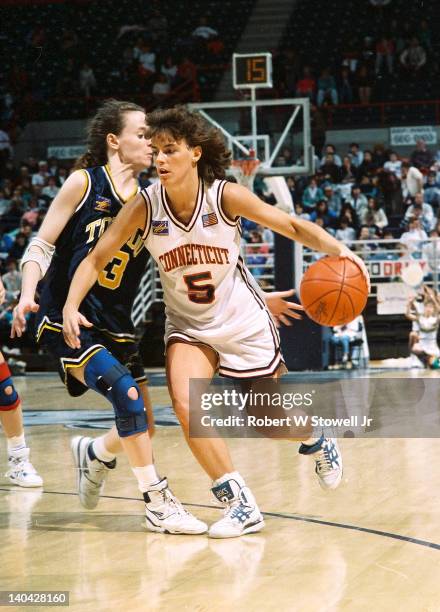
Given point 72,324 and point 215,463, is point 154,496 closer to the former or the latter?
point 215,463

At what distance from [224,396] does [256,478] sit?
40.9 inches

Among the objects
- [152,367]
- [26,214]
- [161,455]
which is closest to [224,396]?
[161,455]

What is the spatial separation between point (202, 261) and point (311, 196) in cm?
1296

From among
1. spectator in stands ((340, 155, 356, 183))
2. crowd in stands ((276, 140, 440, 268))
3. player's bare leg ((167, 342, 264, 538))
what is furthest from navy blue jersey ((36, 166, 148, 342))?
spectator in stands ((340, 155, 356, 183))

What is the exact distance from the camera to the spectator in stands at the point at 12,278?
52.9 ft

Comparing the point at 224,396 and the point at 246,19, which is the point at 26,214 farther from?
the point at 224,396

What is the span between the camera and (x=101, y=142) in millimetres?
5094

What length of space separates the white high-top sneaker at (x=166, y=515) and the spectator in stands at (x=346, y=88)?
1708 centimetres

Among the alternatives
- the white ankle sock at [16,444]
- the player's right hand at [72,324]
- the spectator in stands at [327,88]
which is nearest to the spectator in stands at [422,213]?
the spectator in stands at [327,88]

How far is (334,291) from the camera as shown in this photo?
4668 millimetres

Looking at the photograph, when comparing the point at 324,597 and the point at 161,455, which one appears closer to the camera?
the point at 324,597

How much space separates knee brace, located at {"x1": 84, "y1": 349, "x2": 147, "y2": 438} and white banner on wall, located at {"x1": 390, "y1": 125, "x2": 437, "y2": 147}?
52.8 ft

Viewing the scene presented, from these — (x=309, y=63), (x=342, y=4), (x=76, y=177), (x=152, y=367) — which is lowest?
(x=152, y=367)

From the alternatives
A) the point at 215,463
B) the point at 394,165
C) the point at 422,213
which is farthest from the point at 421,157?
the point at 215,463
